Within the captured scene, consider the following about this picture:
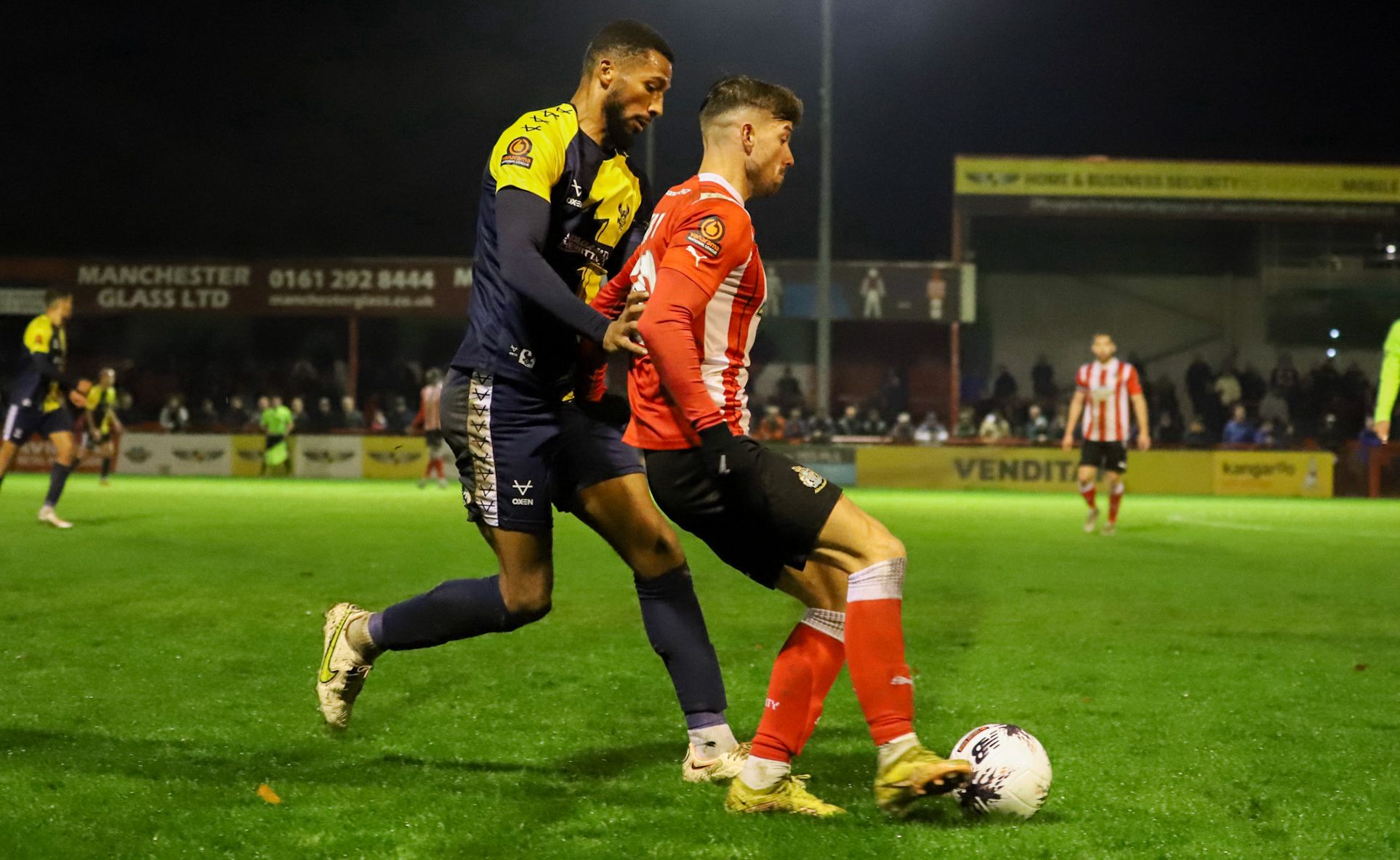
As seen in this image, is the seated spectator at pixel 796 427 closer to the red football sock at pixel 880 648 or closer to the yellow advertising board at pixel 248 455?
the yellow advertising board at pixel 248 455

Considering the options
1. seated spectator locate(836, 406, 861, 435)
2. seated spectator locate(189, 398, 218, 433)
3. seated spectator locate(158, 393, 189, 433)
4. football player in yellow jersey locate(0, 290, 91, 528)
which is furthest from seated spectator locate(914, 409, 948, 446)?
football player in yellow jersey locate(0, 290, 91, 528)

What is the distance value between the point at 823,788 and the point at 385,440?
84.9ft

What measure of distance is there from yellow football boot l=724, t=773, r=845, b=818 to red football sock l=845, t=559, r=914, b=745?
1.05 ft

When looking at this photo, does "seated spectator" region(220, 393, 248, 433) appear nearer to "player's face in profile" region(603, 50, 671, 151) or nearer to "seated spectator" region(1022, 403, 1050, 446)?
"seated spectator" region(1022, 403, 1050, 446)

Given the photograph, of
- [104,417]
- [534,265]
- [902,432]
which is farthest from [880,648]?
[902,432]

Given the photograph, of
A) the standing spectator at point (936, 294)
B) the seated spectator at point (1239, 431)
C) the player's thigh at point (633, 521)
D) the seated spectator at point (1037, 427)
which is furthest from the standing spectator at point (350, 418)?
the player's thigh at point (633, 521)

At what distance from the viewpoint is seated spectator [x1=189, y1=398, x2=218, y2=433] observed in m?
31.9

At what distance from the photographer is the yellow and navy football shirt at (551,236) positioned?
432 cm

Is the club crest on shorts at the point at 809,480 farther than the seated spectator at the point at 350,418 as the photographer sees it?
No

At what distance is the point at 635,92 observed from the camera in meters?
4.43

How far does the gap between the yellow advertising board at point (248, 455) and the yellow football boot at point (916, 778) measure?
27.3 meters

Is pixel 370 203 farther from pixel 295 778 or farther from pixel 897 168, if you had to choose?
pixel 295 778

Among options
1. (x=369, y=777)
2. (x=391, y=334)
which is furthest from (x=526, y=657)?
(x=391, y=334)

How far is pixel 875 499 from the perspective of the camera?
2312 cm
